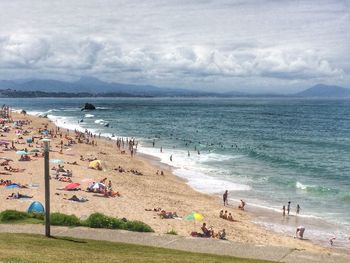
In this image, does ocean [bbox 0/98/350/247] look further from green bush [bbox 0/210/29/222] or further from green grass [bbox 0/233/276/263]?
green bush [bbox 0/210/29/222]

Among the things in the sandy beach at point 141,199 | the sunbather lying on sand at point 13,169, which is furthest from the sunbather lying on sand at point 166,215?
the sunbather lying on sand at point 13,169

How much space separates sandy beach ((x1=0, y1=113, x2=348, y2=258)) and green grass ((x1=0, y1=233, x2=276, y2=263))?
781 cm

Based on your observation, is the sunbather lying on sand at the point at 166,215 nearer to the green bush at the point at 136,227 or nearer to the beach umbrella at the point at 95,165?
the green bush at the point at 136,227

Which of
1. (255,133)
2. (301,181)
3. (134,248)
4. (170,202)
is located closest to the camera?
(134,248)

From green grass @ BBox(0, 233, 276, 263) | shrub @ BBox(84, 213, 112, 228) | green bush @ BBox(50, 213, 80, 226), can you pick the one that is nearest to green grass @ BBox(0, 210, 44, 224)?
green bush @ BBox(50, 213, 80, 226)

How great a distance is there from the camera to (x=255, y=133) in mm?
78750

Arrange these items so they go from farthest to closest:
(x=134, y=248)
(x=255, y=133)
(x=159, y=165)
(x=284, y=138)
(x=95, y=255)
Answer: (x=255, y=133) < (x=284, y=138) < (x=159, y=165) < (x=134, y=248) < (x=95, y=255)

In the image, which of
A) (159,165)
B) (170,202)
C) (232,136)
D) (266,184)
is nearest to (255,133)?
(232,136)

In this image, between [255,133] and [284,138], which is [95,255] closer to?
[284,138]

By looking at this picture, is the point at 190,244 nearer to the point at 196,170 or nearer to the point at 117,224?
the point at 117,224

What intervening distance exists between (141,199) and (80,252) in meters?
17.1

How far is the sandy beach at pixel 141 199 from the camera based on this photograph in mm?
22469

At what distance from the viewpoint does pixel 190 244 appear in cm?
1416

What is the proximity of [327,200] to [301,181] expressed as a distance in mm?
6369
